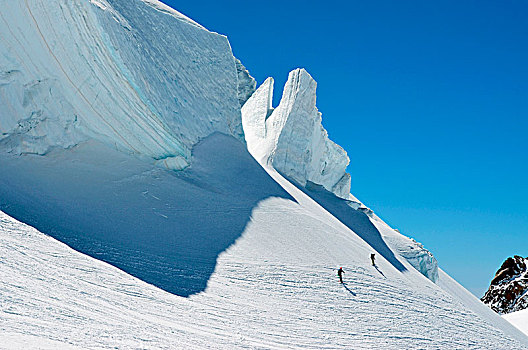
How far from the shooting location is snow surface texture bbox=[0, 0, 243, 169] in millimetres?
21312

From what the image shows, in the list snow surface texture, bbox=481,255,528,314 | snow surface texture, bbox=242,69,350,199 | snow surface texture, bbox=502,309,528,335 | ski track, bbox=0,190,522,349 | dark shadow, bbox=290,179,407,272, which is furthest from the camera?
snow surface texture, bbox=481,255,528,314

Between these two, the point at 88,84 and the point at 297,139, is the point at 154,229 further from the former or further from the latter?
the point at 297,139

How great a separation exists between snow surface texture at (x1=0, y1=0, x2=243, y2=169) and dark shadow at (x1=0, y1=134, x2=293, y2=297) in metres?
0.94

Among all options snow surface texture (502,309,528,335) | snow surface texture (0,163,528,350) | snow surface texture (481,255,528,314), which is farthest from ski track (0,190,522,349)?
snow surface texture (481,255,528,314)

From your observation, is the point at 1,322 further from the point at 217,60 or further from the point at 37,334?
the point at 217,60

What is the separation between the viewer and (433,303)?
2222 cm

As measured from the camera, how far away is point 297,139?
3969cm

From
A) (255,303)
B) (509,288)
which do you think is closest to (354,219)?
(255,303)

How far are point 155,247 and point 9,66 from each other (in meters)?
9.82

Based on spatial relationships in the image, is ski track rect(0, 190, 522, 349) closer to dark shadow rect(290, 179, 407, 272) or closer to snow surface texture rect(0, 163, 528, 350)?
snow surface texture rect(0, 163, 528, 350)

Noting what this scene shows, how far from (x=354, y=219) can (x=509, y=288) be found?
2674 cm

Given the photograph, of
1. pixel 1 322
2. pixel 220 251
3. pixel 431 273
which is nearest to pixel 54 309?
pixel 1 322

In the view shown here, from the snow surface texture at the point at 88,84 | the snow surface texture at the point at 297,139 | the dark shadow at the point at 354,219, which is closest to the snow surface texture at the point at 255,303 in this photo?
the dark shadow at the point at 354,219

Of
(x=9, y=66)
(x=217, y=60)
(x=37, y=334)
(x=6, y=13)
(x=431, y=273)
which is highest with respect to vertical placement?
(x=217, y=60)
